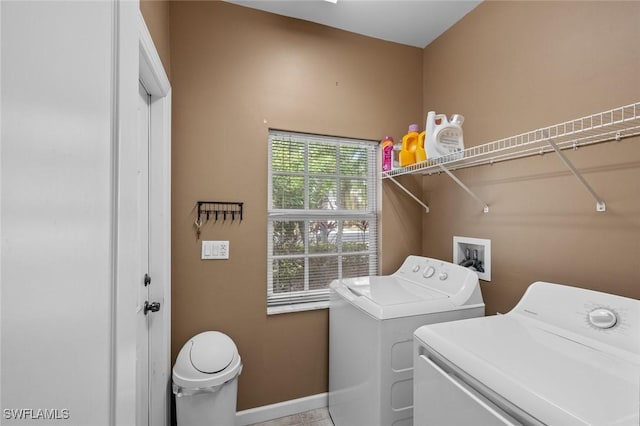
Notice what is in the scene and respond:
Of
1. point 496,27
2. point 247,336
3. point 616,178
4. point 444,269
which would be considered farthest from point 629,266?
point 247,336

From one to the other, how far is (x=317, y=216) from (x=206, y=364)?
119cm

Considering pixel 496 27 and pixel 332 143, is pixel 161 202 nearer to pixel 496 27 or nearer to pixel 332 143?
pixel 332 143

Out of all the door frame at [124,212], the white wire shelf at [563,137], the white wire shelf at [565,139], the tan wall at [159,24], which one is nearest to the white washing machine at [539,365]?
the white wire shelf at [565,139]

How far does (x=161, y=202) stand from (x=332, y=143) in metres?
1.27

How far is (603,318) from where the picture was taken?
1.02 metres

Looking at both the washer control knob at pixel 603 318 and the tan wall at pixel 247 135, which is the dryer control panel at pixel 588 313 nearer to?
the washer control knob at pixel 603 318

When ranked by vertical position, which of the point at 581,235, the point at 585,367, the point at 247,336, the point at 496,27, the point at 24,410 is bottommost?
the point at 247,336

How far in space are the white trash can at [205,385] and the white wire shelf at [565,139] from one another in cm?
167

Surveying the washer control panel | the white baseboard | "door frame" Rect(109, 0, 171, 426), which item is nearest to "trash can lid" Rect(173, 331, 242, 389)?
the white baseboard

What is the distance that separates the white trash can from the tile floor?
47 centimetres

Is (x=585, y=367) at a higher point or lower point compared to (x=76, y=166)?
lower

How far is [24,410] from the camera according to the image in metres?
0.31

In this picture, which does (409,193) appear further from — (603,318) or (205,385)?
(205,385)

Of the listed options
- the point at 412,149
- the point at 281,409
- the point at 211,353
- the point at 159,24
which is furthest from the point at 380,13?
the point at 281,409
